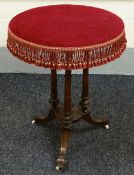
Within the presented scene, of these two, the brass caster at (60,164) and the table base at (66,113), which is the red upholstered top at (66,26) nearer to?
the table base at (66,113)

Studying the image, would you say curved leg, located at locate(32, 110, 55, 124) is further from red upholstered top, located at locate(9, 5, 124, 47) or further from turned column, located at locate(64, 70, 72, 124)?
red upholstered top, located at locate(9, 5, 124, 47)

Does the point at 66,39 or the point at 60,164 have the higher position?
the point at 66,39

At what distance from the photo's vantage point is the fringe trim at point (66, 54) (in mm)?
1396

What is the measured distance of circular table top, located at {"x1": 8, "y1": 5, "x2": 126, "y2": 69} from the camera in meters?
1.41

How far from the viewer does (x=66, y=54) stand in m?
1.39

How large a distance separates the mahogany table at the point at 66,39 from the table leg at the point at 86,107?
61 mm

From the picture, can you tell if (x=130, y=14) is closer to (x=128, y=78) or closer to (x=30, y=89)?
(x=128, y=78)

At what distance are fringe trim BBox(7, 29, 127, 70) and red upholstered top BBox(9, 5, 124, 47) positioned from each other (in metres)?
0.02

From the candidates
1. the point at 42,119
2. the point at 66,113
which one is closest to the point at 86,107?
the point at 66,113

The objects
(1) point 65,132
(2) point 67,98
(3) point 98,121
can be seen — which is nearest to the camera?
(2) point 67,98

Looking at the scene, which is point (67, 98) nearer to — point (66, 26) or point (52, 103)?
point (52, 103)

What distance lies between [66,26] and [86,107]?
0.55m

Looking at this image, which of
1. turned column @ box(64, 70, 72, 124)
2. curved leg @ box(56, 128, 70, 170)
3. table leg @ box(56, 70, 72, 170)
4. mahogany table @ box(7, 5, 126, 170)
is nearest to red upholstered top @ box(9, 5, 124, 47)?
mahogany table @ box(7, 5, 126, 170)

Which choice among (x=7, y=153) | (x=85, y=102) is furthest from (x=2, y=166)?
(x=85, y=102)
